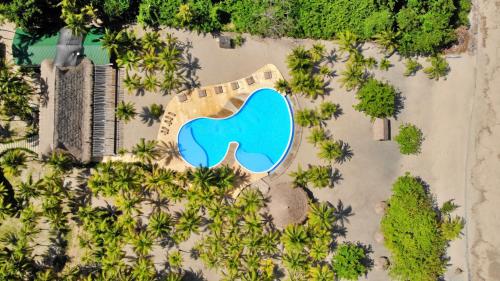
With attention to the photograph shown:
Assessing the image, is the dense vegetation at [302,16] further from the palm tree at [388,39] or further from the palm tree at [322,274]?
the palm tree at [322,274]

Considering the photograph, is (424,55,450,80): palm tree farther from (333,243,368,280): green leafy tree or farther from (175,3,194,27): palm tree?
(175,3,194,27): palm tree

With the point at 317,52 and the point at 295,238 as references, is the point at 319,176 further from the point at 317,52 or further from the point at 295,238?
the point at 317,52

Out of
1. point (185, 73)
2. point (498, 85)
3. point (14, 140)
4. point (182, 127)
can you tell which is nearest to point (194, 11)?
point (185, 73)

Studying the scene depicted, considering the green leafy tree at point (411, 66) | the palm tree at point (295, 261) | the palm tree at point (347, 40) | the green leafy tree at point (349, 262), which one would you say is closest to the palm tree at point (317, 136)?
the palm tree at point (347, 40)

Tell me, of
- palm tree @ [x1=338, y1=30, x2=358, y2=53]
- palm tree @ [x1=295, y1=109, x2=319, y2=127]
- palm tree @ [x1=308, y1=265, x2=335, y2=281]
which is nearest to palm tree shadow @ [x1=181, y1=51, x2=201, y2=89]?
palm tree @ [x1=295, y1=109, x2=319, y2=127]

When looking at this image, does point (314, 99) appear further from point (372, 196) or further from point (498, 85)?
point (498, 85)
